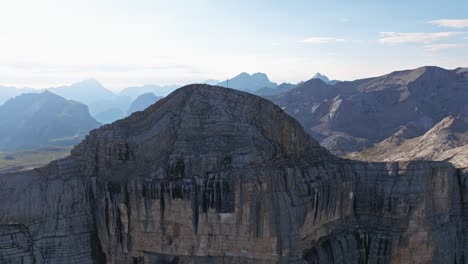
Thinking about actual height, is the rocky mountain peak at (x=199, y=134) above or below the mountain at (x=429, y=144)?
above

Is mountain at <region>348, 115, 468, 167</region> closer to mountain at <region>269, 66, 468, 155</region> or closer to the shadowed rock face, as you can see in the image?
mountain at <region>269, 66, 468, 155</region>

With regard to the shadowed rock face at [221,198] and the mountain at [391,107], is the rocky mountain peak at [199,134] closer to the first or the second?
the shadowed rock face at [221,198]

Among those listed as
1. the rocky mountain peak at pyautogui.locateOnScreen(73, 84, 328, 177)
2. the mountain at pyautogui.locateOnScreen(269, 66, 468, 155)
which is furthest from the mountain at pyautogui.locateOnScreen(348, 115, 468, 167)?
the rocky mountain peak at pyautogui.locateOnScreen(73, 84, 328, 177)

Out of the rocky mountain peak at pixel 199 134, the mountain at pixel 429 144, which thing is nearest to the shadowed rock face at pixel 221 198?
the rocky mountain peak at pixel 199 134

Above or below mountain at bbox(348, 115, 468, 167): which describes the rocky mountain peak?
above

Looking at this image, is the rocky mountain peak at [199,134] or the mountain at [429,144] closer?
the rocky mountain peak at [199,134]
